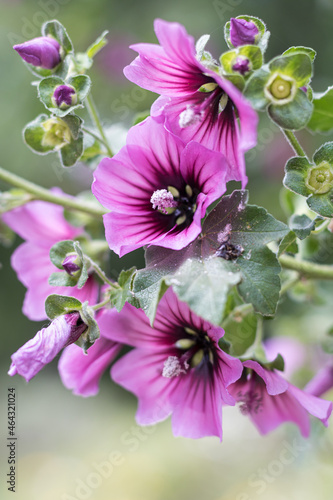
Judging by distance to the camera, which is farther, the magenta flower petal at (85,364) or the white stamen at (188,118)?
the magenta flower petal at (85,364)

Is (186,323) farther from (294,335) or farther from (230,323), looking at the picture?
(294,335)

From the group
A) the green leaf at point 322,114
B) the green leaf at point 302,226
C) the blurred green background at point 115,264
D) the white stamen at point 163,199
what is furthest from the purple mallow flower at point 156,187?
the blurred green background at point 115,264

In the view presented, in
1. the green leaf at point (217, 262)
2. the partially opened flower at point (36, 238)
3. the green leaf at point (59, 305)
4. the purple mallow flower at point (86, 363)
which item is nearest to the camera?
the green leaf at point (217, 262)

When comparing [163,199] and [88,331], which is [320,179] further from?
[88,331]

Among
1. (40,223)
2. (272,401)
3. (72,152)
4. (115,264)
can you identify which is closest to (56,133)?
(72,152)

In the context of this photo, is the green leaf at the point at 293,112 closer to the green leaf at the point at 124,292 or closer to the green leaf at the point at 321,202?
the green leaf at the point at 321,202

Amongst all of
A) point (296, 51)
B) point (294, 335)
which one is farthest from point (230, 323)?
point (294, 335)
